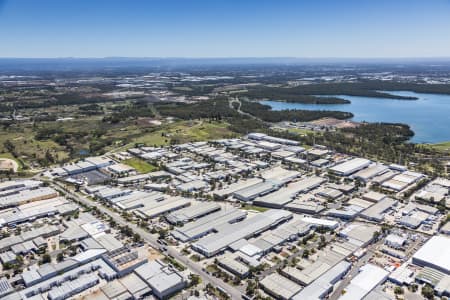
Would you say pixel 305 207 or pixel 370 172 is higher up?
pixel 370 172

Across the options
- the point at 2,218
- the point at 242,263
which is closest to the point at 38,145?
the point at 2,218

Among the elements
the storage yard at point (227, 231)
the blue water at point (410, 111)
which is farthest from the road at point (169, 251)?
the blue water at point (410, 111)

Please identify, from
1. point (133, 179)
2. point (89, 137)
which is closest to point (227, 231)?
point (133, 179)

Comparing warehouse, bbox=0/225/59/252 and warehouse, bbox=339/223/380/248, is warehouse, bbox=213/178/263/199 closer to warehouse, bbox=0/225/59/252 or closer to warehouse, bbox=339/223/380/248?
warehouse, bbox=339/223/380/248

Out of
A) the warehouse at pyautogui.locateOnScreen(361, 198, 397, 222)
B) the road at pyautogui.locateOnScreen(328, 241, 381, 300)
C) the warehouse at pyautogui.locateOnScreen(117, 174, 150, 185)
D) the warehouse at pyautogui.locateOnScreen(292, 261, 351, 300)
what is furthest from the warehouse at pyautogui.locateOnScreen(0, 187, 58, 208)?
the warehouse at pyautogui.locateOnScreen(361, 198, 397, 222)

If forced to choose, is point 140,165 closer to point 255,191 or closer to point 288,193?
point 255,191

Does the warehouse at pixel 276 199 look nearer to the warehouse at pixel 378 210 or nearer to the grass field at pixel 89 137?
the warehouse at pixel 378 210
